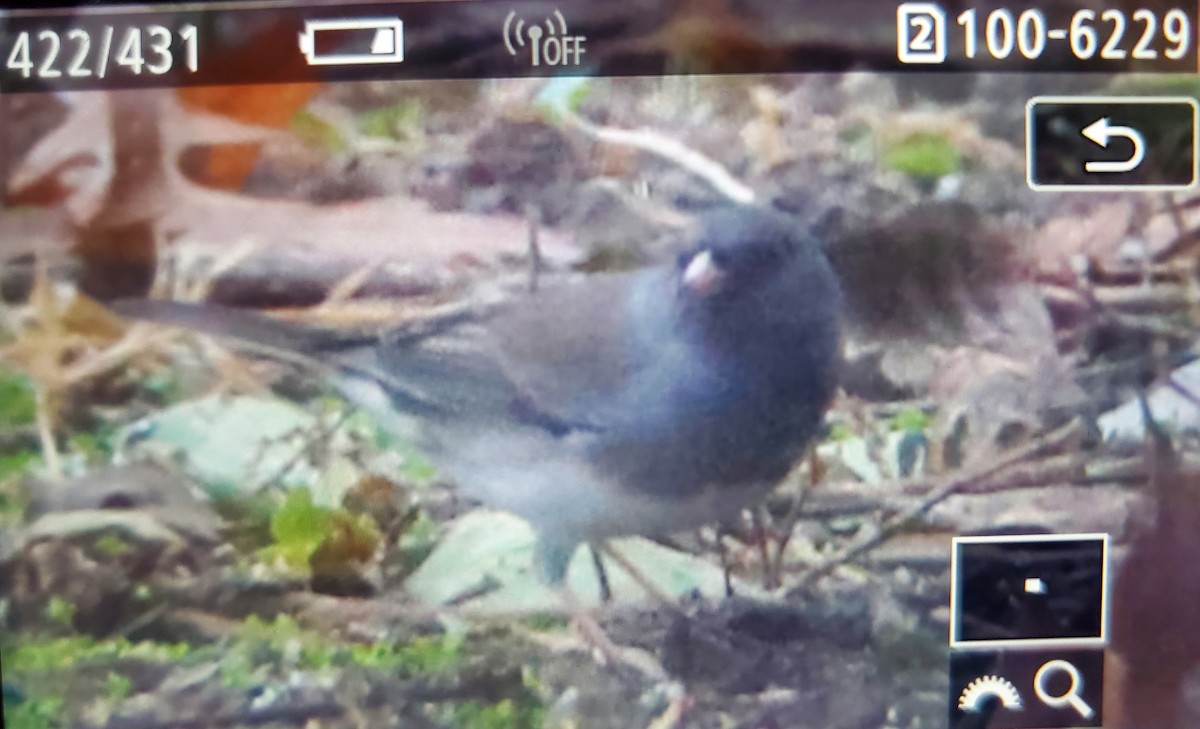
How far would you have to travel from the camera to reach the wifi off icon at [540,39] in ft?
1.73

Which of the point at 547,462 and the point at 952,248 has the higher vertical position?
the point at 952,248

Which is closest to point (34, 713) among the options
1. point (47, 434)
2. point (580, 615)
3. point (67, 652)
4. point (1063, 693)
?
point (67, 652)

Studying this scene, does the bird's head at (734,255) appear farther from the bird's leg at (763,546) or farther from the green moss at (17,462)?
the green moss at (17,462)

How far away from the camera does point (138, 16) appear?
1.72ft

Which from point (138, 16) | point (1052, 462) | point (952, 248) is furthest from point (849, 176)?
point (138, 16)

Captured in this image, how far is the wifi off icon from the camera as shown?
0.53 metres

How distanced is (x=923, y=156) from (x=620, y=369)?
197 millimetres

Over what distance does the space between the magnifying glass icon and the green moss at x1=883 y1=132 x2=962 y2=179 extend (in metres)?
0.28

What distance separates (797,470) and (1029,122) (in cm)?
22

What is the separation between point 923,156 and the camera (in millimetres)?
537

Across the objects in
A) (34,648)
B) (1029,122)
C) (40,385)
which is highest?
(1029,122)

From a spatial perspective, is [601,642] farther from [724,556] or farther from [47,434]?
[47,434]

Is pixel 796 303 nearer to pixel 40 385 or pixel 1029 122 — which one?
pixel 1029 122

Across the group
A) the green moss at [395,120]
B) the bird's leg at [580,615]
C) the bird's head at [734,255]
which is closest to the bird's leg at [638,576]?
the bird's leg at [580,615]
